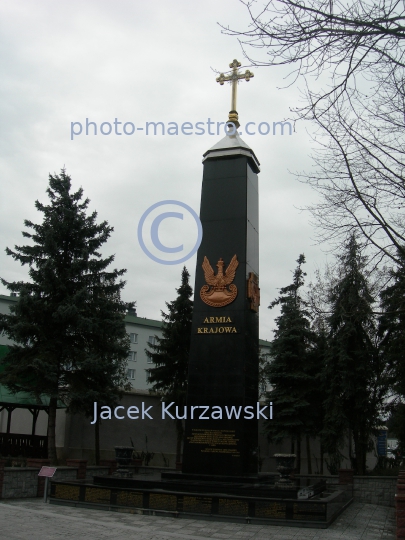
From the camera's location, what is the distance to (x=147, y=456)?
22391 mm

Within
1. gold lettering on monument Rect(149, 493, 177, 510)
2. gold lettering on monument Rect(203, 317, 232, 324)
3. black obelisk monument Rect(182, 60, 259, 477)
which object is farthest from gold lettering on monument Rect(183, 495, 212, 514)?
gold lettering on monument Rect(203, 317, 232, 324)

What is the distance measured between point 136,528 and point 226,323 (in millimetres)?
5158

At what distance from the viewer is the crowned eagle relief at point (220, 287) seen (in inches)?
513

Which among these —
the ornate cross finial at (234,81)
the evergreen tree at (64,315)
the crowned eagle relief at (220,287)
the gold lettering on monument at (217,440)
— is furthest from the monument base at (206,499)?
the ornate cross finial at (234,81)

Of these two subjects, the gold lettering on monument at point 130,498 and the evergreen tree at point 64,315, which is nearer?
the gold lettering on monument at point 130,498

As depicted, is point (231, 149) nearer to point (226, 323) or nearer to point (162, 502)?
point (226, 323)

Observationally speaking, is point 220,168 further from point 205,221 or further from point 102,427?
point 102,427

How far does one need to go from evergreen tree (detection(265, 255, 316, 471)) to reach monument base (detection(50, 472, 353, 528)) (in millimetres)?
9043

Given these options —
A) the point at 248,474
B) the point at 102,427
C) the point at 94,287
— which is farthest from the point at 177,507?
the point at 102,427

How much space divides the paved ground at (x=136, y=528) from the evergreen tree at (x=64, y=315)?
5957 millimetres

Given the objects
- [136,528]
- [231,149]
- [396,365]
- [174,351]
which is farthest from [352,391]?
[136,528]

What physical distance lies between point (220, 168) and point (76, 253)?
641 centimetres

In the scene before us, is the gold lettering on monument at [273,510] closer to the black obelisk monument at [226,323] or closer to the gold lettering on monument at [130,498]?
the black obelisk monument at [226,323]

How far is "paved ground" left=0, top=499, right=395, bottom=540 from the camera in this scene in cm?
820
